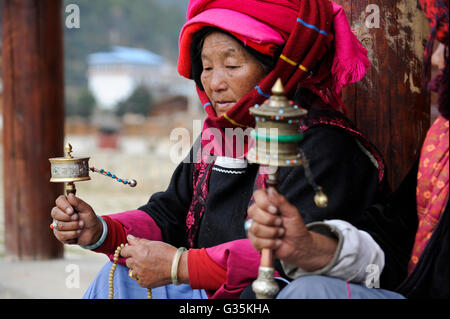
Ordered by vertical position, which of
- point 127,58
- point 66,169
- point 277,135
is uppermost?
point 127,58

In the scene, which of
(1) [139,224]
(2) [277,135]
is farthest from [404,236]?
(1) [139,224]

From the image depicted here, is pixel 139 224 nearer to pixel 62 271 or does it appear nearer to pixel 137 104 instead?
pixel 62 271

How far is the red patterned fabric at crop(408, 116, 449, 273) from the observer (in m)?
1.69

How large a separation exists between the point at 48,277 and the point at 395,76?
11.6 feet

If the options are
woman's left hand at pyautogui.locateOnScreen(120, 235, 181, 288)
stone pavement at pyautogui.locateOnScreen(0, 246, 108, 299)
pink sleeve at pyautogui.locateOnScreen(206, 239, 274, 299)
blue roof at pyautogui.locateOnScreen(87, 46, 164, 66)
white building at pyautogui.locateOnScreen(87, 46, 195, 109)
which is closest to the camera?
→ pink sleeve at pyautogui.locateOnScreen(206, 239, 274, 299)

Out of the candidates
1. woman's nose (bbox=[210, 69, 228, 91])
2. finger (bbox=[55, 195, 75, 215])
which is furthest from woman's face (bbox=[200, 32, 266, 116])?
finger (bbox=[55, 195, 75, 215])

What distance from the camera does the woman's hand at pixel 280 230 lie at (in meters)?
1.54

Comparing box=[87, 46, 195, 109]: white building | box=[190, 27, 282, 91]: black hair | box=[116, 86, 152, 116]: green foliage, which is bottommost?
box=[116, 86, 152, 116]: green foliage

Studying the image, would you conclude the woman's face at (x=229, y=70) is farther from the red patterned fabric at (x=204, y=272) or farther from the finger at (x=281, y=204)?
the finger at (x=281, y=204)

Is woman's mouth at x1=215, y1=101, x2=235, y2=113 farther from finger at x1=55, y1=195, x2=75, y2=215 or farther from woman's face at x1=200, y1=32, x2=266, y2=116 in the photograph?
finger at x1=55, y1=195, x2=75, y2=215

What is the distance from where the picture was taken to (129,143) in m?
20.6

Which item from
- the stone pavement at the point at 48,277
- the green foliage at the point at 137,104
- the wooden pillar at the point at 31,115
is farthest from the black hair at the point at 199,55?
the green foliage at the point at 137,104

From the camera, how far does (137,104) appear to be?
1062 inches
